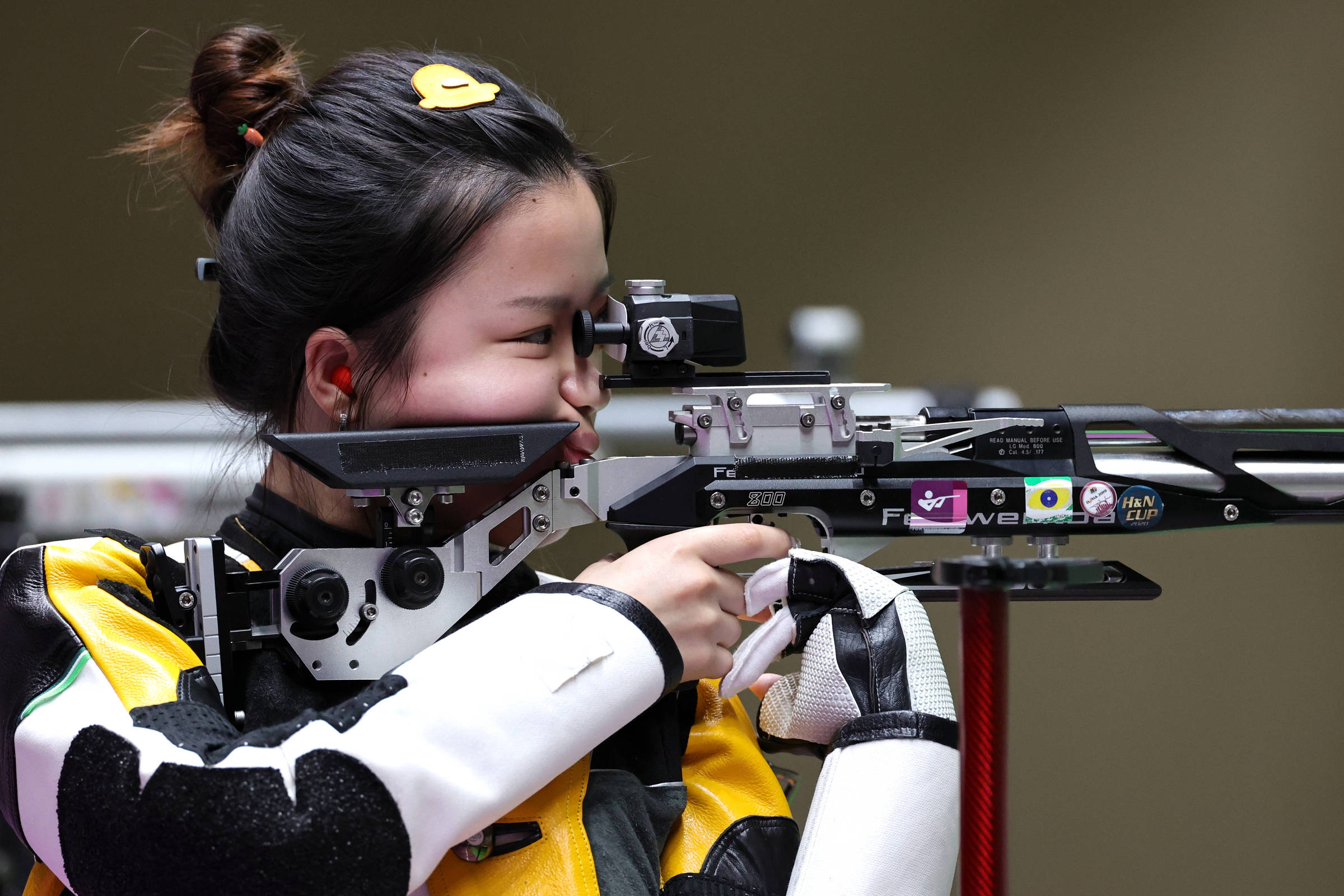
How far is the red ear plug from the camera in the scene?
31.2 inches

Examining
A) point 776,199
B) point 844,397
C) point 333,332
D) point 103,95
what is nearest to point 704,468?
point 844,397

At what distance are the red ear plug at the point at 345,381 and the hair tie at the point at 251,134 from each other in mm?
207

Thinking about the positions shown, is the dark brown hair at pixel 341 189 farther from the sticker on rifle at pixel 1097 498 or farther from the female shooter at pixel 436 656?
the sticker on rifle at pixel 1097 498

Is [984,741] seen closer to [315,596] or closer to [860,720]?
[860,720]

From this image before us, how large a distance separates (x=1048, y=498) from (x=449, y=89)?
55 centimetres

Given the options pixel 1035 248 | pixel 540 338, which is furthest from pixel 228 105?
pixel 1035 248

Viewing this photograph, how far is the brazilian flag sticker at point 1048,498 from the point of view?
2.81 ft

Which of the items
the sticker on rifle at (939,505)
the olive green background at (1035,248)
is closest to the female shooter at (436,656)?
the sticker on rifle at (939,505)

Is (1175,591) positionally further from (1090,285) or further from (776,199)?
(776,199)

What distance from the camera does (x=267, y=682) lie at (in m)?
0.73

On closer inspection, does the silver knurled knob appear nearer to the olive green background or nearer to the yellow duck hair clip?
the yellow duck hair clip

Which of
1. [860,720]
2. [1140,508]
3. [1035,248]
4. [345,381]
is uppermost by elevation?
[1035,248]

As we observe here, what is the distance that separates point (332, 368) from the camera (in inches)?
31.6

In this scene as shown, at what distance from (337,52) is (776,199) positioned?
62 cm
